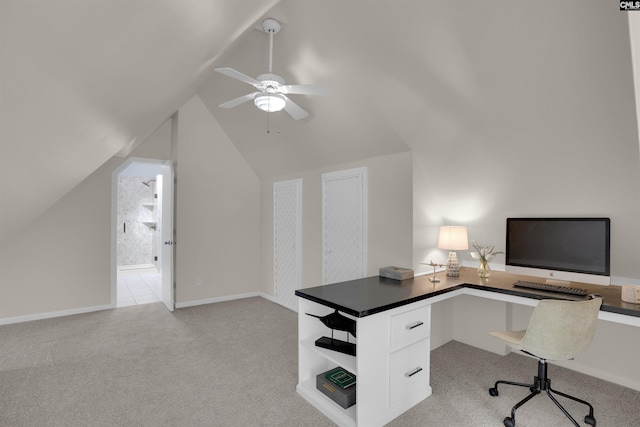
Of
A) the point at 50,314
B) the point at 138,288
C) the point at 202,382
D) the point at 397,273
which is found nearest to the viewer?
the point at 202,382

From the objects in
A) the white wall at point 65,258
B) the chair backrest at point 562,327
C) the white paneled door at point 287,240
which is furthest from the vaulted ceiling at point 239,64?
the chair backrest at point 562,327

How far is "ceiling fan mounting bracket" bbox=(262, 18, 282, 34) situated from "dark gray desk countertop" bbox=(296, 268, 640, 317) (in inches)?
83.8

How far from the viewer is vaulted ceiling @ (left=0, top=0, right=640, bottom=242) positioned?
50.1 inches

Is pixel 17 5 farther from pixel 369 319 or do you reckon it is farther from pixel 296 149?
pixel 296 149

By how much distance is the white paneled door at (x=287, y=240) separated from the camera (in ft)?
14.5

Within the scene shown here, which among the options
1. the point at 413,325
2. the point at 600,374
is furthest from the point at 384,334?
the point at 600,374

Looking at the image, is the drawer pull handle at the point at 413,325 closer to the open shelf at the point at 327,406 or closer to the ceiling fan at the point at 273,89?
the open shelf at the point at 327,406

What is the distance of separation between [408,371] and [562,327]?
37.2 inches

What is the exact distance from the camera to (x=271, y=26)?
2623mm

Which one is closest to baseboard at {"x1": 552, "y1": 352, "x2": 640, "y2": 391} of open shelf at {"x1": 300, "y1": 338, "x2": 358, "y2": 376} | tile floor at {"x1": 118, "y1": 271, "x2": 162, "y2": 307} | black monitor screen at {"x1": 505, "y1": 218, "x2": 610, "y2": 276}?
black monitor screen at {"x1": 505, "y1": 218, "x2": 610, "y2": 276}

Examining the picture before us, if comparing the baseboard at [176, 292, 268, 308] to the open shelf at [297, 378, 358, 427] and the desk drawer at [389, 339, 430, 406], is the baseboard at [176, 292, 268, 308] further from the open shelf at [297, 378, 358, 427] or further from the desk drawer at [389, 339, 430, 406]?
the desk drawer at [389, 339, 430, 406]

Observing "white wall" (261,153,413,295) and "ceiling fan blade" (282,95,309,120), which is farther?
"white wall" (261,153,413,295)

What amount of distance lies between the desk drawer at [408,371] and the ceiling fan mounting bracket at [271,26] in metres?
2.63

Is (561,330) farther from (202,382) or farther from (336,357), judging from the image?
(202,382)
